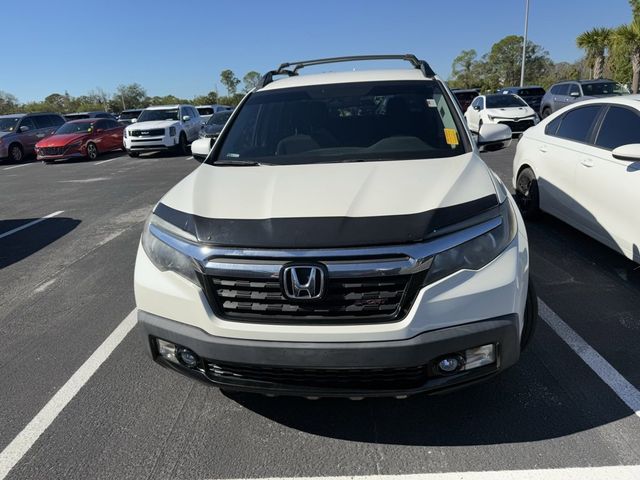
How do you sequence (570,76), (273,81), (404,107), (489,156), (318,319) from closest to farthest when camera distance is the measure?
(318,319), (404,107), (273,81), (489,156), (570,76)

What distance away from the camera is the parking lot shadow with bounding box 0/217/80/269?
636 cm

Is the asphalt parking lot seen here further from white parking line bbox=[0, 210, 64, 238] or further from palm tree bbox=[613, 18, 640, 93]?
palm tree bbox=[613, 18, 640, 93]

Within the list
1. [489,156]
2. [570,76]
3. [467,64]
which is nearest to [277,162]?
[489,156]

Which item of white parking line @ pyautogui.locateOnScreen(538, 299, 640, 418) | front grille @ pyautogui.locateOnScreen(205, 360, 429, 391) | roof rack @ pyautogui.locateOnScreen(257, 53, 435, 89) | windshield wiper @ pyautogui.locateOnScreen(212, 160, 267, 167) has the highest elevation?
roof rack @ pyautogui.locateOnScreen(257, 53, 435, 89)

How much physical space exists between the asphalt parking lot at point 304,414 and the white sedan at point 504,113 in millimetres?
Result: 13879

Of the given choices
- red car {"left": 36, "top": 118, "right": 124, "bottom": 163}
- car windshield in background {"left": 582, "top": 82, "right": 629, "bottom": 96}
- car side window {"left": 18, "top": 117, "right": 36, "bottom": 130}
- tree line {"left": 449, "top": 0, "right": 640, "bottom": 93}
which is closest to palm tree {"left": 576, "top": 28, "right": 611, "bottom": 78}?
tree line {"left": 449, "top": 0, "right": 640, "bottom": 93}

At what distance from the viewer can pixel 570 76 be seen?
5056 centimetres

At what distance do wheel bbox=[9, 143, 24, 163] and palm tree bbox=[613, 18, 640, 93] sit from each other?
91.6ft

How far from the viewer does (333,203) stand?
98.7 inches

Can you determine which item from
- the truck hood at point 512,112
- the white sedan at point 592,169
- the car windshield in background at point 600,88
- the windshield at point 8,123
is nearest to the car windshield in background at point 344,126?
the white sedan at point 592,169

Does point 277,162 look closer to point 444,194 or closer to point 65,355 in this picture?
point 444,194

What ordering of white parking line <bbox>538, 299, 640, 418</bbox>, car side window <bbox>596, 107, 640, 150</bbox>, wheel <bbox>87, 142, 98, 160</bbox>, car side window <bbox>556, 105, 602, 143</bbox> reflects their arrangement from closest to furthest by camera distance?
1. white parking line <bbox>538, 299, 640, 418</bbox>
2. car side window <bbox>596, 107, 640, 150</bbox>
3. car side window <bbox>556, 105, 602, 143</bbox>
4. wheel <bbox>87, 142, 98, 160</bbox>

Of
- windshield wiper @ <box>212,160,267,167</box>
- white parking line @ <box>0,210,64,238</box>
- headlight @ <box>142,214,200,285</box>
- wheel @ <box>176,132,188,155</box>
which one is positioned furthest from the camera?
wheel @ <box>176,132,188,155</box>

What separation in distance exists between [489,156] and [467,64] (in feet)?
287
